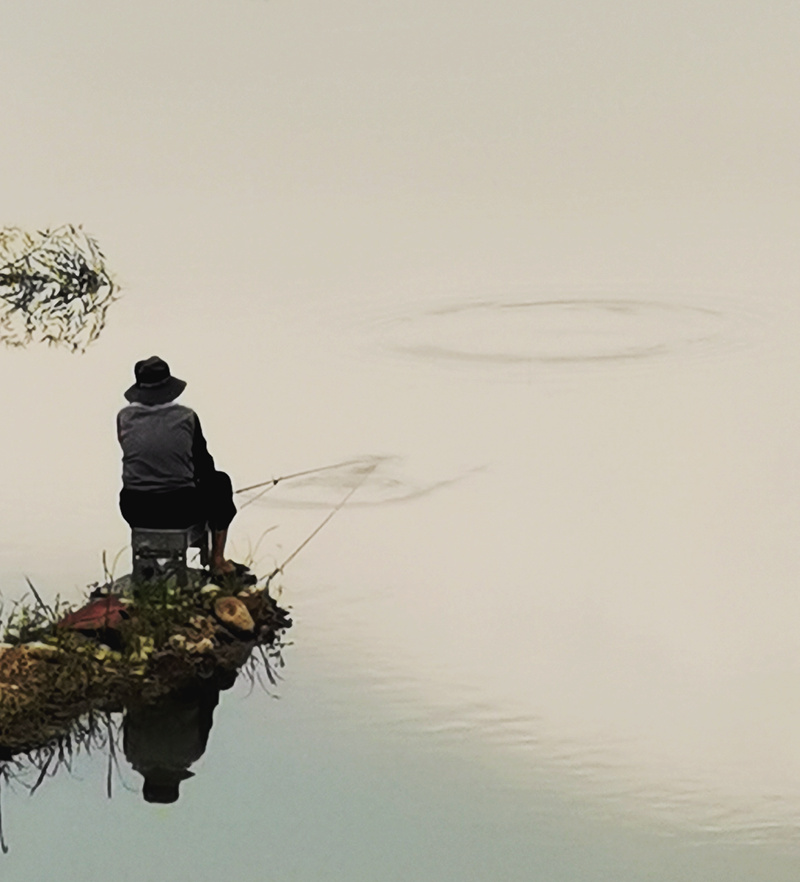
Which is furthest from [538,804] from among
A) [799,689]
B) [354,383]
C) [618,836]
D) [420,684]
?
[354,383]

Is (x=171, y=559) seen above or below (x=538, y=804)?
above

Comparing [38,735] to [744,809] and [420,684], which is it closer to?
[420,684]

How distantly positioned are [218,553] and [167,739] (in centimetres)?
125

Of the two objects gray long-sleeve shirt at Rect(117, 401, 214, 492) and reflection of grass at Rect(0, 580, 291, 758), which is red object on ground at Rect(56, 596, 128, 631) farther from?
gray long-sleeve shirt at Rect(117, 401, 214, 492)

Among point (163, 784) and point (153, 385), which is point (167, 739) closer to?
point (163, 784)

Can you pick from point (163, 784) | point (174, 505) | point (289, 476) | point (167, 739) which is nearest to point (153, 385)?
point (174, 505)

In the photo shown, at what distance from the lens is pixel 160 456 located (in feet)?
28.6

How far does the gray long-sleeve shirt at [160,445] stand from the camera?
28.5 feet

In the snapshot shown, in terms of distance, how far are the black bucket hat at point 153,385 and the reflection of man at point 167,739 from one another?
4.36ft

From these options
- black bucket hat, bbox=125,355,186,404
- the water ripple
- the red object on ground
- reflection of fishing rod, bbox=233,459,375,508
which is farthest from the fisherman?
the water ripple

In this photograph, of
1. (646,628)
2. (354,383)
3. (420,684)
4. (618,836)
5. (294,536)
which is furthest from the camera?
(354,383)

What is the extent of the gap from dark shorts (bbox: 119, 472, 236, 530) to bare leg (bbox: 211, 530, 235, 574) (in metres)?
0.15

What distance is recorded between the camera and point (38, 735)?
7.91m

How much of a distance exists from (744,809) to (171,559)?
9.25 feet
